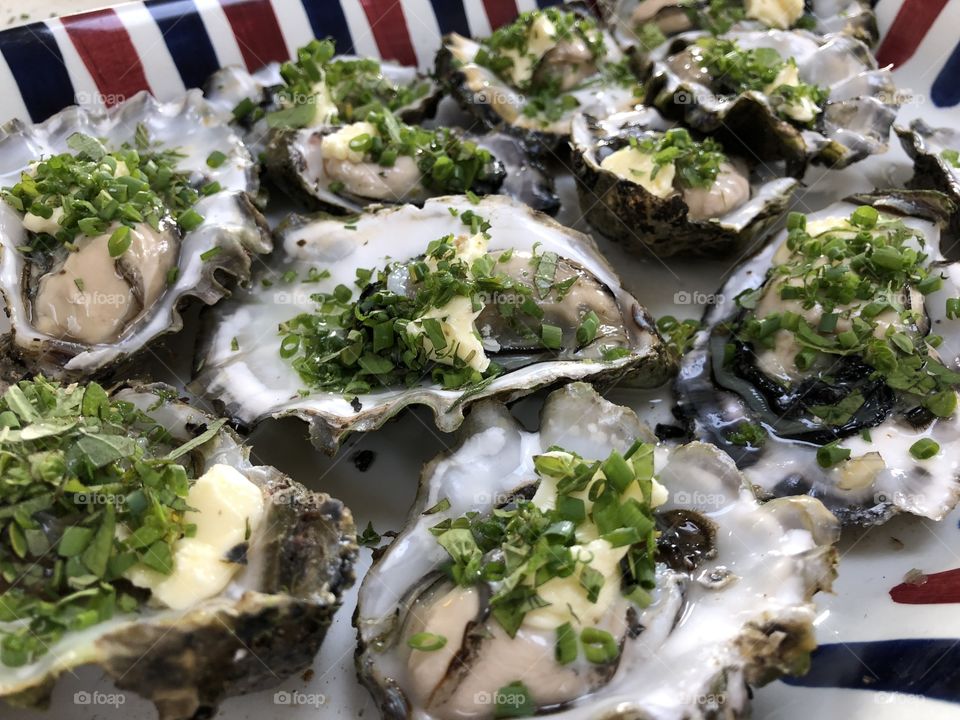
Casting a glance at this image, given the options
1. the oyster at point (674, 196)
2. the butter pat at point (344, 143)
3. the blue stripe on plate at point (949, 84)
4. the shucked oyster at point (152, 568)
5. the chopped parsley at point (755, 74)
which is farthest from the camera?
the blue stripe on plate at point (949, 84)

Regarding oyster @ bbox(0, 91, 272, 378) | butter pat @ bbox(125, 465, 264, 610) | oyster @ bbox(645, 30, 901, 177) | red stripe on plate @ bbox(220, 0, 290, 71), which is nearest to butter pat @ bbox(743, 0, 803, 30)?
oyster @ bbox(645, 30, 901, 177)

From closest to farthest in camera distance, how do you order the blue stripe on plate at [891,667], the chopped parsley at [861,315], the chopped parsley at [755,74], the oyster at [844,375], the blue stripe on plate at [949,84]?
the blue stripe on plate at [891,667]
the oyster at [844,375]
the chopped parsley at [861,315]
the chopped parsley at [755,74]
the blue stripe on plate at [949,84]

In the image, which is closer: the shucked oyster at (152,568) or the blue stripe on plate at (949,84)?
the shucked oyster at (152,568)

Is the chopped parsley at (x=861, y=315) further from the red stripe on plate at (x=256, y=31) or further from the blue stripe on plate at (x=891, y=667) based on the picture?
the red stripe on plate at (x=256, y=31)

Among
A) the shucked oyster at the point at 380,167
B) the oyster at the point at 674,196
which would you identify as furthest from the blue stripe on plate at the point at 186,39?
the oyster at the point at 674,196

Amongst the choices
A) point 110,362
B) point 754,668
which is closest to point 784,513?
point 754,668

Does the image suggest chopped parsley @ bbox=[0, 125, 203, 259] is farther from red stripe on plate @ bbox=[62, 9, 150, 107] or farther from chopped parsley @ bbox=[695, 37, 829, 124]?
chopped parsley @ bbox=[695, 37, 829, 124]

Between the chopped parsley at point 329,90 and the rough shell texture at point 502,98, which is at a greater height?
the chopped parsley at point 329,90
